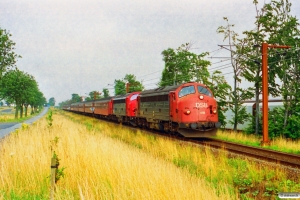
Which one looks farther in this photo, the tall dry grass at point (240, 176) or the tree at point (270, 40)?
the tree at point (270, 40)

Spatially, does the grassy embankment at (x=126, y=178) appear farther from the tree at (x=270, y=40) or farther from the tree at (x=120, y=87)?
the tree at (x=120, y=87)

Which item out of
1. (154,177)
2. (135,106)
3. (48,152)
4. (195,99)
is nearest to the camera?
(154,177)

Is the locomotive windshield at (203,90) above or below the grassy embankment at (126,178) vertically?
above

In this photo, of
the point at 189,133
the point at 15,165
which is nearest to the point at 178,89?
the point at 189,133

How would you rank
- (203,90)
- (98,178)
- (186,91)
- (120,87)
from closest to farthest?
(98,178), (186,91), (203,90), (120,87)

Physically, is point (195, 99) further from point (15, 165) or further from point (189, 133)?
point (15, 165)

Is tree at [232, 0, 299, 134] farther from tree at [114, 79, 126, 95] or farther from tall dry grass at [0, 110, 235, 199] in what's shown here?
tree at [114, 79, 126, 95]

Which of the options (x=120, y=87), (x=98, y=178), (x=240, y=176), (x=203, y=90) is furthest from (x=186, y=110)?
(x=120, y=87)

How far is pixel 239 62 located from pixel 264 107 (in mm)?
6386

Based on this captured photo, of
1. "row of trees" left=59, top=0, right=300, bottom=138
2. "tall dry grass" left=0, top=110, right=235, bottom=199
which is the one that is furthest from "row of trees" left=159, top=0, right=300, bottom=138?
"tall dry grass" left=0, top=110, right=235, bottom=199

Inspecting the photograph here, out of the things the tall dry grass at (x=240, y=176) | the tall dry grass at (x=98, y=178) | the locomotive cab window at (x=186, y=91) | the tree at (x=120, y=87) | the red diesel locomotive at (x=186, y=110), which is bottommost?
the tall dry grass at (x=240, y=176)

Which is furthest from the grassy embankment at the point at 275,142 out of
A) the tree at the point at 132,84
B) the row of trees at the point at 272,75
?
the tree at the point at 132,84

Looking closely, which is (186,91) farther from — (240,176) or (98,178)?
(98,178)

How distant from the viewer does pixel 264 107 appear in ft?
54.9
